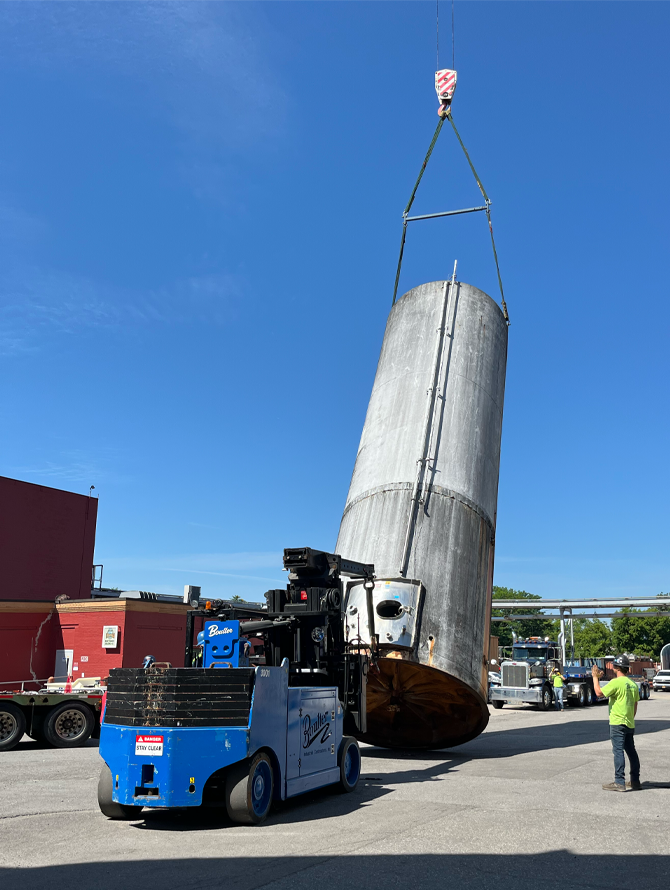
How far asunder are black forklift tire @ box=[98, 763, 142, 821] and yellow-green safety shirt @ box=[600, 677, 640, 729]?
21.1ft

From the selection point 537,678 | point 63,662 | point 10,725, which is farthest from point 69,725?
point 537,678

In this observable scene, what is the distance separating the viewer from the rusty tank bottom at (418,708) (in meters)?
14.4

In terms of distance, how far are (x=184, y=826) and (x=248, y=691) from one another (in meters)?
1.75

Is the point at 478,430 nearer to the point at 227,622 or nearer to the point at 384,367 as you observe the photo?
the point at 384,367

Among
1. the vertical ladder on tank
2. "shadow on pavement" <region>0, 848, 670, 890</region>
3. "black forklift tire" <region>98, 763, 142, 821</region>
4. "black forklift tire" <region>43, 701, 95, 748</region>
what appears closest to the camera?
"shadow on pavement" <region>0, 848, 670, 890</region>

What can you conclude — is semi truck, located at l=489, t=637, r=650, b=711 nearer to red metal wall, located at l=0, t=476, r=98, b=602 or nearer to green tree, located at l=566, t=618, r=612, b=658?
red metal wall, located at l=0, t=476, r=98, b=602

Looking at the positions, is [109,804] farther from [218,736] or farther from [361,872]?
[361,872]

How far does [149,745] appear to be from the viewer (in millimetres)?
8602

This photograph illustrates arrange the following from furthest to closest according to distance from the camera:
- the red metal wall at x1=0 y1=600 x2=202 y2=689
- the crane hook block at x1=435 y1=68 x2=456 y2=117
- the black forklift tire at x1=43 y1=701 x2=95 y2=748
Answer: the red metal wall at x1=0 y1=600 x2=202 y2=689 → the crane hook block at x1=435 y1=68 x2=456 y2=117 → the black forklift tire at x1=43 y1=701 x2=95 y2=748

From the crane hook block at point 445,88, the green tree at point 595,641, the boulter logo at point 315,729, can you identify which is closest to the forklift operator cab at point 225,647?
the boulter logo at point 315,729

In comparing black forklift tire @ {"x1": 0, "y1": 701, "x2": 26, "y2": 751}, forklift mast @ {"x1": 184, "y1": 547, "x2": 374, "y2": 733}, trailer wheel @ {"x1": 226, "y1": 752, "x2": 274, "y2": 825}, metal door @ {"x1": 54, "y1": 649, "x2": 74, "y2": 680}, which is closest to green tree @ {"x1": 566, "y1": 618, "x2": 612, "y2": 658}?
metal door @ {"x1": 54, "y1": 649, "x2": 74, "y2": 680}

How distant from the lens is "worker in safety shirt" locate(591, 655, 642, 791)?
11023 mm

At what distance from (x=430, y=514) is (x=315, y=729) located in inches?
262

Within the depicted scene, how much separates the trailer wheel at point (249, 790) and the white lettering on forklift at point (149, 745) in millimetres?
813
